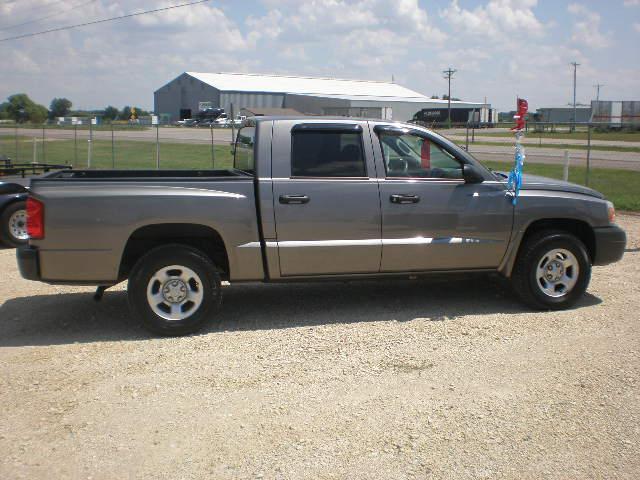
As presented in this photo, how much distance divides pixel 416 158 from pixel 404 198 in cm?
47

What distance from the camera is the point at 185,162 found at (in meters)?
26.9

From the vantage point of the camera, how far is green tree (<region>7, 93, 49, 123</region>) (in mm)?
77250

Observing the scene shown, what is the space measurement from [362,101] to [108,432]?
65.6 meters

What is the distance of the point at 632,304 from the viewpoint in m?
7.13

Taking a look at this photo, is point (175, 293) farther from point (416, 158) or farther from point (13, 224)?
point (13, 224)

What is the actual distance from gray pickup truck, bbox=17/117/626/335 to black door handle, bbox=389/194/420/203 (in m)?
0.02

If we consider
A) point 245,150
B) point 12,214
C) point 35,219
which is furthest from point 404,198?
point 12,214

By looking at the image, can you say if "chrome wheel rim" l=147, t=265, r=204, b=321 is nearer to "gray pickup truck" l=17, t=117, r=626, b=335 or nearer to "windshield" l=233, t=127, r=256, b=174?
"gray pickup truck" l=17, t=117, r=626, b=335

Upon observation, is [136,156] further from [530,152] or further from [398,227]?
[398,227]

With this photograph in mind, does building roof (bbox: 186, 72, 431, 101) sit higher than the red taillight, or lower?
higher

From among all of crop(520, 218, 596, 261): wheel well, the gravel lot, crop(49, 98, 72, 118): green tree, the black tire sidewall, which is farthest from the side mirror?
crop(49, 98, 72, 118): green tree

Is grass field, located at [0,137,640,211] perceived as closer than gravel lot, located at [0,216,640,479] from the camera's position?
No

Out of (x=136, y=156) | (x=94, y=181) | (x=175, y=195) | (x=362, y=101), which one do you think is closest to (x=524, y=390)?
(x=175, y=195)

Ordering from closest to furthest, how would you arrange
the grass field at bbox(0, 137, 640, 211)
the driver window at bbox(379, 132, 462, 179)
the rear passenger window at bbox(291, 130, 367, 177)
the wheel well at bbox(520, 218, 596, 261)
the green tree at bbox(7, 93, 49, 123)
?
the rear passenger window at bbox(291, 130, 367, 177) < the driver window at bbox(379, 132, 462, 179) < the wheel well at bbox(520, 218, 596, 261) < the grass field at bbox(0, 137, 640, 211) < the green tree at bbox(7, 93, 49, 123)
